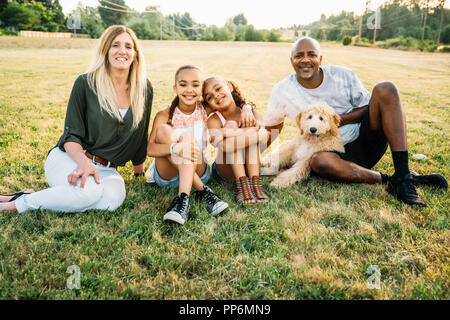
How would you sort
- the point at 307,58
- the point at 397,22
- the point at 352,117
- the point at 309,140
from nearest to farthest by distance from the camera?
the point at 307,58, the point at 352,117, the point at 309,140, the point at 397,22

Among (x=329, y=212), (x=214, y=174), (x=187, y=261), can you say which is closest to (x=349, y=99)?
(x=329, y=212)

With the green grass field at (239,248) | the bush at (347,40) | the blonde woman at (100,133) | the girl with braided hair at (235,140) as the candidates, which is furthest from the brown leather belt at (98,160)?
the bush at (347,40)

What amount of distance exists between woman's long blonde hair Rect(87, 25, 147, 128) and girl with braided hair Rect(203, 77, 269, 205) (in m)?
0.66

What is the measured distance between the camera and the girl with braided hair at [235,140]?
3.01 m

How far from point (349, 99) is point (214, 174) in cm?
178

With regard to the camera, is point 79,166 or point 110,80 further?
point 110,80

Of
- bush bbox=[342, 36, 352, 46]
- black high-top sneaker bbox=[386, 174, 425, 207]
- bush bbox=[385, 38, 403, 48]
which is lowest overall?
A: black high-top sneaker bbox=[386, 174, 425, 207]

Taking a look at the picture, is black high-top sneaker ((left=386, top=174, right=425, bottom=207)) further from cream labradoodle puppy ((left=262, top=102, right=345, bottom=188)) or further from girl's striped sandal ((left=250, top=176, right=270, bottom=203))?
girl's striped sandal ((left=250, top=176, right=270, bottom=203))

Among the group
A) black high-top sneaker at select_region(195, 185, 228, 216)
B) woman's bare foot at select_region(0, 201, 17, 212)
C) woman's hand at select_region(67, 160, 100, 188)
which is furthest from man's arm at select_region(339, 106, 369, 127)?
woman's bare foot at select_region(0, 201, 17, 212)

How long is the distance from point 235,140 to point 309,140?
1.05 m

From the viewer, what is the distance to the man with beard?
2.94 metres

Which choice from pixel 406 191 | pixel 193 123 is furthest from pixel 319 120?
pixel 193 123

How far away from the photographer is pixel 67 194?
98.6 inches

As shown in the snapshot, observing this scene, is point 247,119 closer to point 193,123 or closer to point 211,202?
point 193,123
